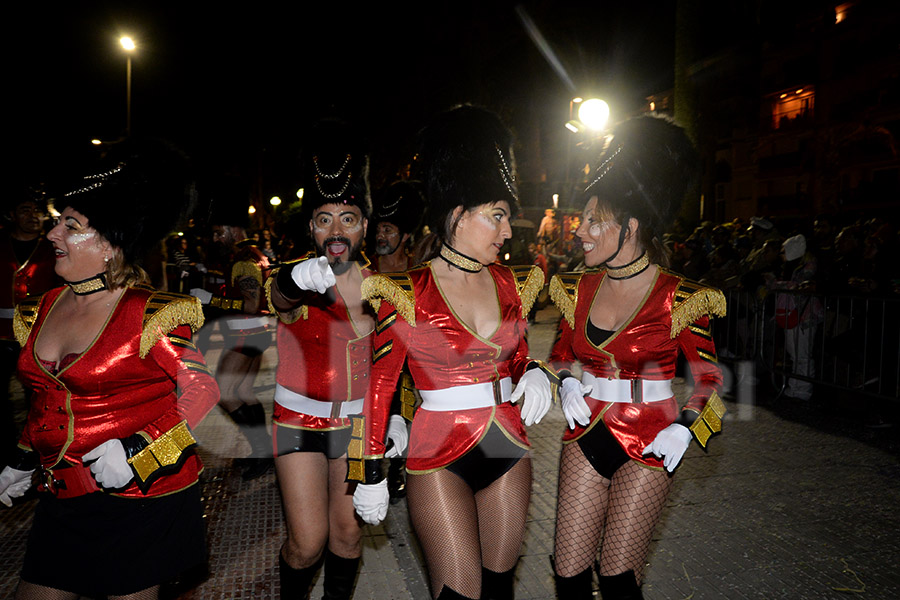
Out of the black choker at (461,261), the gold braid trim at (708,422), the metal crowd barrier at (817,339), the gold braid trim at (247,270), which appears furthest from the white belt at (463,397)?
the metal crowd barrier at (817,339)

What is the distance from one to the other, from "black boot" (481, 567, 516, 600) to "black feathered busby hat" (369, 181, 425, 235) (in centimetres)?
374

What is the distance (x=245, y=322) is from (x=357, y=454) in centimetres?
364

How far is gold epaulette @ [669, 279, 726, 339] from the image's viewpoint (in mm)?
2795

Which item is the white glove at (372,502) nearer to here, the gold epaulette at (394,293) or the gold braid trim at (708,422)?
the gold epaulette at (394,293)

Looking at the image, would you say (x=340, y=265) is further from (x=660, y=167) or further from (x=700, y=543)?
(x=700, y=543)

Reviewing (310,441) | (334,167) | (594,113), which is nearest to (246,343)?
(334,167)

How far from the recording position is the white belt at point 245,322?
573cm

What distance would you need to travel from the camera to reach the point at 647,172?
120 inches

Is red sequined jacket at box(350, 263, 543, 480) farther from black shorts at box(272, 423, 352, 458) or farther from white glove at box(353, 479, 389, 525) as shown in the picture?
black shorts at box(272, 423, 352, 458)

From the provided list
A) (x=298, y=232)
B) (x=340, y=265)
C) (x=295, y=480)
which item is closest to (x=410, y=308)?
(x=340, y=265)

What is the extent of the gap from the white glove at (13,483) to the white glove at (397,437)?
143 centimetres

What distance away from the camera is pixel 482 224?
2.72 metres

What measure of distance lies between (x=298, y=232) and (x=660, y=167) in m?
2.55

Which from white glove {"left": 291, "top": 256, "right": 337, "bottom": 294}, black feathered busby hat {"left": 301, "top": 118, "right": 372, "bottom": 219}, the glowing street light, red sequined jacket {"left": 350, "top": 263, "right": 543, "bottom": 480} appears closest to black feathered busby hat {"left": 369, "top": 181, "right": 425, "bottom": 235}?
black feathered busby hat {"left": 301, "top": 118, "right": 372, "bottom": 219}
